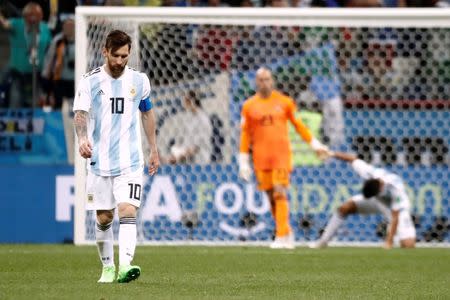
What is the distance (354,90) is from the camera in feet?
54.7

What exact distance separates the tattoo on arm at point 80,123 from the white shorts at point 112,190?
16.6 inches

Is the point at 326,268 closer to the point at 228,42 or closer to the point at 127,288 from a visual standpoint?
the point at 127,288

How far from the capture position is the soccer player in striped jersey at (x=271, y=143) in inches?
588

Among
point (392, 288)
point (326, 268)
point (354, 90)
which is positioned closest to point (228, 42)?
point (354, 90)

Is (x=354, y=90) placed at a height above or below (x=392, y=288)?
above

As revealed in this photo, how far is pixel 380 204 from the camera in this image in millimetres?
15938

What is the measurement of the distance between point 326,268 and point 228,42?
19.9 feet

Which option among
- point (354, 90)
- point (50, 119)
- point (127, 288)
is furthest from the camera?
point (354, 90)

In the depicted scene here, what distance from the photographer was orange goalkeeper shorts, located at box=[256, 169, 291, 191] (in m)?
15.1

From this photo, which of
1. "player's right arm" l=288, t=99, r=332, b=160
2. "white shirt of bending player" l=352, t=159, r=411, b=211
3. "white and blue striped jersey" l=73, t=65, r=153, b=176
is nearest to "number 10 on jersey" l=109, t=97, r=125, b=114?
"white and blue striped jersey" l=73, t=65, r=153, b=176

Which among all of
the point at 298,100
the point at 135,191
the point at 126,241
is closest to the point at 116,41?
the point at 135,191

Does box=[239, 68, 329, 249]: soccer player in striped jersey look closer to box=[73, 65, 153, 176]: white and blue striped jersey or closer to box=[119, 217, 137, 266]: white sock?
box=[73, 65, 153, 176]: white and blue striped jersey

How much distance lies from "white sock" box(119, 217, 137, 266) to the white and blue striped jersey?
38 centimetres

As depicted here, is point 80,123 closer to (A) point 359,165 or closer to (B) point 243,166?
(B) point 243,166
